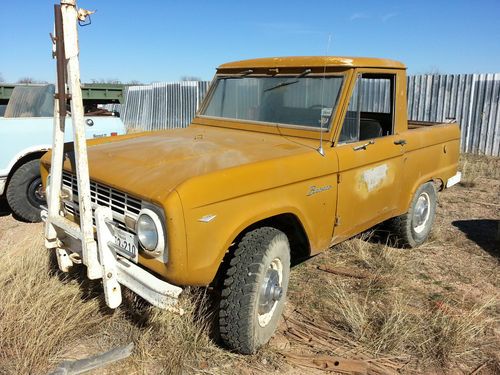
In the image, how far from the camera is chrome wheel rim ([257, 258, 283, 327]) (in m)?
2.97

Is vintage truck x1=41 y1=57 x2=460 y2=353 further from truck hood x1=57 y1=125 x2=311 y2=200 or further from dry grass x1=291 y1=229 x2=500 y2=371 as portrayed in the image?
dry grass x1=291 y1=229 x2=500 y2=371

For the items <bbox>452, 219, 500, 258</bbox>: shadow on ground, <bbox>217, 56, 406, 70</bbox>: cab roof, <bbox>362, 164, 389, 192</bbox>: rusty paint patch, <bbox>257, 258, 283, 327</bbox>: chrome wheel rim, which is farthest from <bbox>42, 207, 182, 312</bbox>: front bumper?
<bbox>452, 219, 500, 258</bbox>: shadow on ground

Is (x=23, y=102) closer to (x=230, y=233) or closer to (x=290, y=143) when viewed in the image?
(x=290, y=143)

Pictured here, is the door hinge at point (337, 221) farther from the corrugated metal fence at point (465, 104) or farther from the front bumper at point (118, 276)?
the corrugated metal fence at point (465, 104)

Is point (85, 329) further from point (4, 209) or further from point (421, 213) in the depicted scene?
point (4, 209)

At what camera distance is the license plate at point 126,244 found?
264cm

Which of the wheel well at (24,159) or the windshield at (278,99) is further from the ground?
the windshield at (278,99)

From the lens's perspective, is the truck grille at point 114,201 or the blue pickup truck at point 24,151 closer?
the truck grille at point 114,201

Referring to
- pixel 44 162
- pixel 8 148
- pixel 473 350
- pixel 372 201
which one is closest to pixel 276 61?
pixel 372 201

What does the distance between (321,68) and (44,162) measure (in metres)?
2.33

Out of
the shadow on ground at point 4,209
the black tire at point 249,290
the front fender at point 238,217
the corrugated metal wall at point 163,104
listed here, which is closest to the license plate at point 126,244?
the front fender at point 238,217

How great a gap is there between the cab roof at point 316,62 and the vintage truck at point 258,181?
0.01m

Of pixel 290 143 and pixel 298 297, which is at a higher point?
pixel 290 143

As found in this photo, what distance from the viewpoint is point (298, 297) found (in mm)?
3754
